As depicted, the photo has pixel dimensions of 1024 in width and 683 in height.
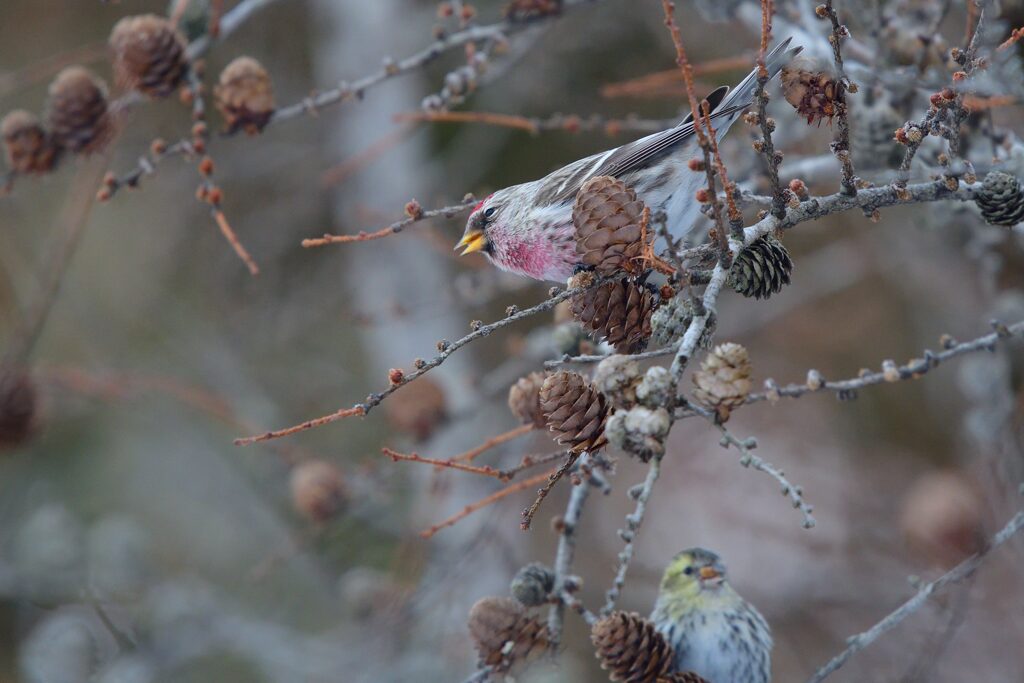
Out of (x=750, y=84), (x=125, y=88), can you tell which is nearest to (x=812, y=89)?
(x=750, y=84)

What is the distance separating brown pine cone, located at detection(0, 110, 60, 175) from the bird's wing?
56.9 inches

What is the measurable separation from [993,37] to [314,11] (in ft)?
15.5

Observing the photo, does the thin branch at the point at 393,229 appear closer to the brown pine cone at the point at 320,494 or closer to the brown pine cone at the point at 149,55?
the brown pine cone at the point at 149,55

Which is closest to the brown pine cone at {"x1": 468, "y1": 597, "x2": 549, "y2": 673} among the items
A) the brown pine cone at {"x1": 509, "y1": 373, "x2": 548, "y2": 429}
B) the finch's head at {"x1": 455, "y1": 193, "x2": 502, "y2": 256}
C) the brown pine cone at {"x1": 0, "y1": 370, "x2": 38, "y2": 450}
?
the brown pine cone at {"x1": 509, "y1": 373, "x2": 548, "y2": 429}

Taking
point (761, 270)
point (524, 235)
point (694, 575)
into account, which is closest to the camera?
point (761, 270)

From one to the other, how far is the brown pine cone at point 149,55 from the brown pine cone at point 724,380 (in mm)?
1778

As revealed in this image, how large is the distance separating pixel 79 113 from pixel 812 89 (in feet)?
6.50

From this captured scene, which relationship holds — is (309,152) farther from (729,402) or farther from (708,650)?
(729,402)

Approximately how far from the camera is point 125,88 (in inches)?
105

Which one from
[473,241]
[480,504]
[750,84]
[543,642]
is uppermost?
[750,84]

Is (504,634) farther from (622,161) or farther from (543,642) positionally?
(622,161)

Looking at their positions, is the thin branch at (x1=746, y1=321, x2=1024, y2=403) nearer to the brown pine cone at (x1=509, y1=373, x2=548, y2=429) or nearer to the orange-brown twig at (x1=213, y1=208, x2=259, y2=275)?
the brown pine cone at (x1=509, y1=373, x2=548, y2=429)

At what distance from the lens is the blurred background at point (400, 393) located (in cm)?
339

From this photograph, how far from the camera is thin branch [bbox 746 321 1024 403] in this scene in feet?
5.31
